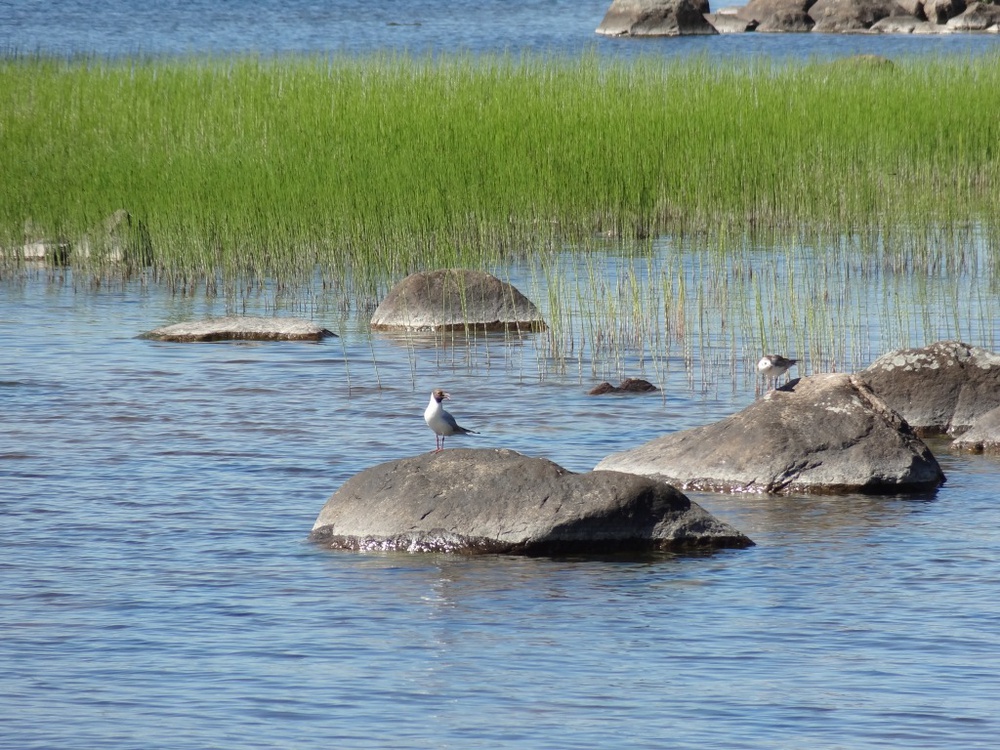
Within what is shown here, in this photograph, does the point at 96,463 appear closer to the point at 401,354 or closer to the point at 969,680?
the point at 401,354

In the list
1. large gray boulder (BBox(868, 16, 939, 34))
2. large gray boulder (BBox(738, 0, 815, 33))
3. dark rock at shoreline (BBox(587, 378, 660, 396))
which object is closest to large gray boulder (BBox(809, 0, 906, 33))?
large gray boulder (BBox(868, 16, 939, 34))

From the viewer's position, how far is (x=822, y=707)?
233 inches

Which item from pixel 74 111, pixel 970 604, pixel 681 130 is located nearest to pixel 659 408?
pixel 970 604

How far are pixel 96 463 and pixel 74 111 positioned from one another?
466 inches

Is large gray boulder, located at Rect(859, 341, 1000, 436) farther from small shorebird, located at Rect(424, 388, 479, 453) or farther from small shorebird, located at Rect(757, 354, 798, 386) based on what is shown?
small shorebird, located at Rect(424, 388, 479, 453)

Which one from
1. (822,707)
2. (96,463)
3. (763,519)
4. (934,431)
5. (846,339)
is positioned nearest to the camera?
(822,707)

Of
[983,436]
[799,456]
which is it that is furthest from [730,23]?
[799,456]

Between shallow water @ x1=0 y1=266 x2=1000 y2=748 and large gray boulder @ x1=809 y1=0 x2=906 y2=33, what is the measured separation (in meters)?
56.9

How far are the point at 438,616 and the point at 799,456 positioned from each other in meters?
2.95

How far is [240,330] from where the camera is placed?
14.7m

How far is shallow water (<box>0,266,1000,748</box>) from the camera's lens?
5.83 meters

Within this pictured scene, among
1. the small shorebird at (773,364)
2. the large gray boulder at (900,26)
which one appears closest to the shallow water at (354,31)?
the large gray boulder at (900,26)

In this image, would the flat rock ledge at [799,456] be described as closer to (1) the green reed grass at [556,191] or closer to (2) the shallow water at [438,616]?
(2) the shallow water at [438,616]

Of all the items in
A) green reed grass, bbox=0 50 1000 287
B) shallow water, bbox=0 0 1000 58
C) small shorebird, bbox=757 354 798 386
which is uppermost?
shallow water, bbox=0 0 1000 58
